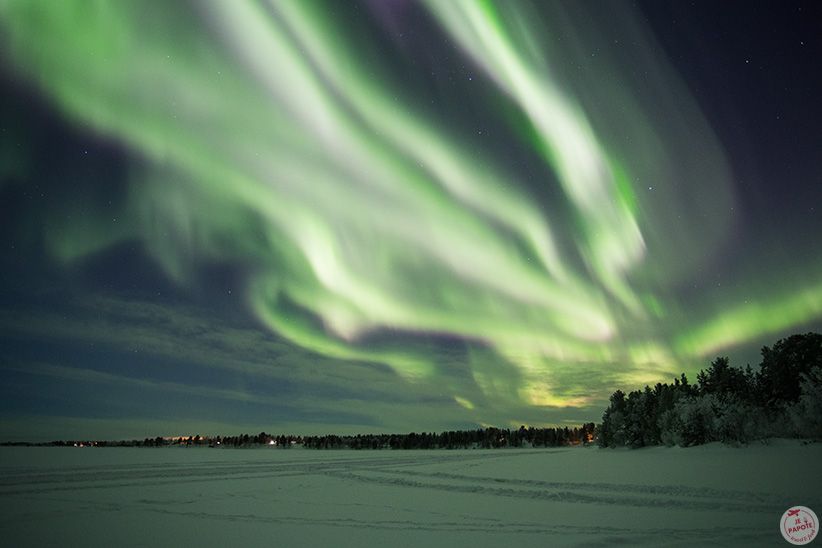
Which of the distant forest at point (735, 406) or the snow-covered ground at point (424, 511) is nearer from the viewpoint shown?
the snow-covered ground at point (424, 511)

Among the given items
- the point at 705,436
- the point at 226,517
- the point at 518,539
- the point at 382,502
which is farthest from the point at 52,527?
the point at 705,436

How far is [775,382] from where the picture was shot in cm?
6384

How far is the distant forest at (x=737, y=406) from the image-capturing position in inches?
1828

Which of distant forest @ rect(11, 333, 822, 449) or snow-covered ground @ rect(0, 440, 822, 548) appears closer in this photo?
snow-covered ground @ rect(0, 440, 822, 548)

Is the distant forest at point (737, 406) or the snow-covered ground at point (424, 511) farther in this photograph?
the distant forest at point (737, 406)

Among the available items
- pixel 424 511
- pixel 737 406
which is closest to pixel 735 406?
pixel 737 406

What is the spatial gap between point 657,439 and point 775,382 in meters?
22.4

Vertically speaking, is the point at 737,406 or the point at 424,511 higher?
the point at 737,406

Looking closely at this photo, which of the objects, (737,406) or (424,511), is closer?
(424,511)

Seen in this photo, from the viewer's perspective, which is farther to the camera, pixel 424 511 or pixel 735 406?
pixel 735 406

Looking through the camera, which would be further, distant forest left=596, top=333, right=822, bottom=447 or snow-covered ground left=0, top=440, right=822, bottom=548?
distant forest left=596, top=333, right=822, bottom=447

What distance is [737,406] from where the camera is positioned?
5109cm

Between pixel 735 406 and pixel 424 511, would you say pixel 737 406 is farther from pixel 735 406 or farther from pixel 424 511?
pixel 424 511

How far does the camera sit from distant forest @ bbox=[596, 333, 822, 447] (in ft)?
152
